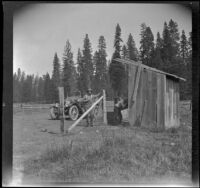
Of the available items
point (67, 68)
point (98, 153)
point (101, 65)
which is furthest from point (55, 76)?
point (98, 153)

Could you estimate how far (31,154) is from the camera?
1.77 m

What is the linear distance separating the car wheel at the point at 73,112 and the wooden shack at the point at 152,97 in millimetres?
344

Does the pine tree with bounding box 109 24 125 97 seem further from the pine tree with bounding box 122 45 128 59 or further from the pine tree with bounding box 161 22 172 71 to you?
the pine tree with bounding box 161 22 172 71

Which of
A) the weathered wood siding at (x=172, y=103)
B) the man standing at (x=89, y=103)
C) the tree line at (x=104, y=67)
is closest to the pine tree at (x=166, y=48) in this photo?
the tree line at (x=104, y=67)

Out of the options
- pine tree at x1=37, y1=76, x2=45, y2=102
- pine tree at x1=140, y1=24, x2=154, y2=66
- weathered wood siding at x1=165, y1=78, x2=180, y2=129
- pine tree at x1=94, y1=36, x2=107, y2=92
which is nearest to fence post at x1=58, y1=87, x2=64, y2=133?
pine tree at x1=37, y1=76, x2=45, y2=102

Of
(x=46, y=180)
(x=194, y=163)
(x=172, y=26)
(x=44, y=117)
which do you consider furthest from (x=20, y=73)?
(x=194, y=163)

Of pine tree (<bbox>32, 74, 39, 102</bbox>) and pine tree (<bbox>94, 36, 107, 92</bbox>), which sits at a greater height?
pine tree (<bbox>94, 36, 107, 92</bbox>)

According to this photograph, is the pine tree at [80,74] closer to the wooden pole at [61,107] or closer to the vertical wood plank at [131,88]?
the wooden pole at [61,107]

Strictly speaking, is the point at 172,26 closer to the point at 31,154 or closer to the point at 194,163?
the point at 194,163

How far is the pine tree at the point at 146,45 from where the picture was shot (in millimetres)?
1810

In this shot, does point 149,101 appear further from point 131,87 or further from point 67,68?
point 67,68

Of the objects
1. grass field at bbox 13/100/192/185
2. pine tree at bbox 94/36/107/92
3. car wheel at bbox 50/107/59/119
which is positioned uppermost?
pine tree at bbox 94/36/107/92

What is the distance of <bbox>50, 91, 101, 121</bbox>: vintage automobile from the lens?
70.5 inches

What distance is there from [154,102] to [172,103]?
0.11 metres
